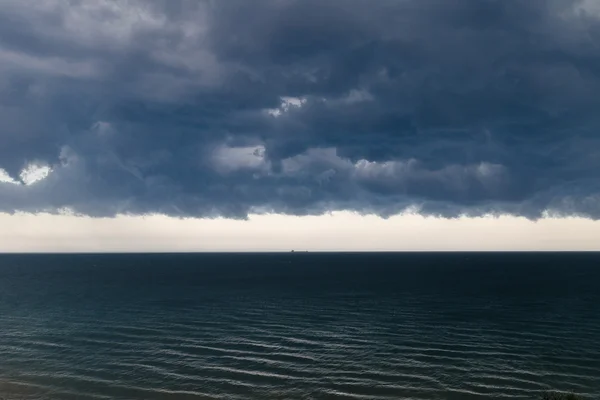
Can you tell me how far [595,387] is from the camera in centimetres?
5388

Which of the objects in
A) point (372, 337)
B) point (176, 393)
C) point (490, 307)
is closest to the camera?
point (176, 393)

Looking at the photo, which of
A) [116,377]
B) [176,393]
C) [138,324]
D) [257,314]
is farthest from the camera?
[257,314]

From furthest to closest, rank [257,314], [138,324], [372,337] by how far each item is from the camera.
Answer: [257,314]
[138,324]
[372,337]

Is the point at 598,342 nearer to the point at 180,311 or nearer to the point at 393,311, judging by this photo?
the point at 393,311

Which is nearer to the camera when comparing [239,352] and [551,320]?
[239,352]

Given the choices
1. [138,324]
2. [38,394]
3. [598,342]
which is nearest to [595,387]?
[598,342]

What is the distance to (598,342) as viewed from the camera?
245ft

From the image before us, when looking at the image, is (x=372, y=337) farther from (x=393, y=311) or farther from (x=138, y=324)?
(x=138, y=324)

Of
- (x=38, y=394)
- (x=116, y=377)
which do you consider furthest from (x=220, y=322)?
(x=38, y=394)

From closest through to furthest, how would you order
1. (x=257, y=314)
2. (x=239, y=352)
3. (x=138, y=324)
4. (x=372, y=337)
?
1. (x=239, y=352)
2. (x=372, y=337)
3. (x=138, y=324)
4. (x=257, y=314)

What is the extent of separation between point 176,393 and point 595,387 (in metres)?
46.4

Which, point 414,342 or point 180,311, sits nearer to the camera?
point 414,342

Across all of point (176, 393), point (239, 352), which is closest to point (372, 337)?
point (239, 352)

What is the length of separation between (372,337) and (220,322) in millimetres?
30810
